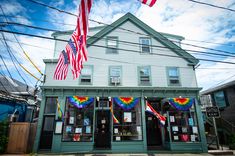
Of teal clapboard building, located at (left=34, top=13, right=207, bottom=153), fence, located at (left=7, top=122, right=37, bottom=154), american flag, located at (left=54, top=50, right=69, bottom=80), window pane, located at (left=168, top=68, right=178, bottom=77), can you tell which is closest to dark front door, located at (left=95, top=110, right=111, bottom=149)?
teal clapboard building, located at (left=34, top=13, right=207, bottom=153)

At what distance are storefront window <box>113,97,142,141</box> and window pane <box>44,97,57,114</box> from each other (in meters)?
4.54

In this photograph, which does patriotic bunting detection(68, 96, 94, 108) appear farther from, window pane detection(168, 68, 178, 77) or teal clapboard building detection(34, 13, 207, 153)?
window pane detection(168, 68, 178, 77)

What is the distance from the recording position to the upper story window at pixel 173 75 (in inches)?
455

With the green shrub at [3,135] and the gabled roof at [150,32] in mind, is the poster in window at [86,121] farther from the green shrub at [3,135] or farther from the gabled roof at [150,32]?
the gabled roof at [150,32]

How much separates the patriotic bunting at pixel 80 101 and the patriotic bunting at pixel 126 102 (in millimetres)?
1928

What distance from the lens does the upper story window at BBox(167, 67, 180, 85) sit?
11.6 m

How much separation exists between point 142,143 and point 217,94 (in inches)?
479

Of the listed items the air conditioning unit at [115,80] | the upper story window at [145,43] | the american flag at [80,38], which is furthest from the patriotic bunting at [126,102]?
the american flag at [80,38]

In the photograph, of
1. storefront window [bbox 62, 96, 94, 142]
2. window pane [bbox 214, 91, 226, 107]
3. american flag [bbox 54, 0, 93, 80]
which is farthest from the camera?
window pane [bbox 214, 91, 226, 107]

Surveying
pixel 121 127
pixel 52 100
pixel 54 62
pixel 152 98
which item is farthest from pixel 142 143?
pixel 54 62

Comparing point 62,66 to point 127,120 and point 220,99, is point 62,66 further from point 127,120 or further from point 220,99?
point 220,99

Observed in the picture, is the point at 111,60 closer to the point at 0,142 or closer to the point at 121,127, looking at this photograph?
the point at 121,127

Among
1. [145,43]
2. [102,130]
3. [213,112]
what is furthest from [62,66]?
[213,112]

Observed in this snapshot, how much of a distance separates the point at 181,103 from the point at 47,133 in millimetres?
10142
